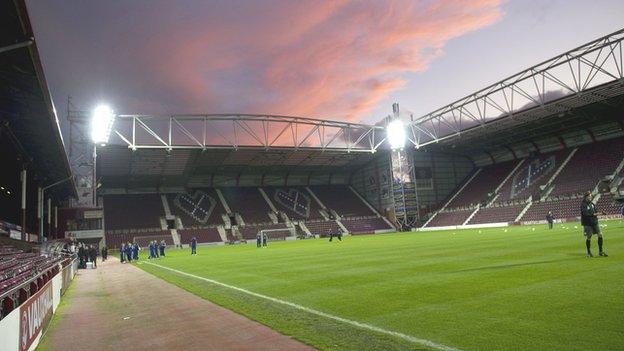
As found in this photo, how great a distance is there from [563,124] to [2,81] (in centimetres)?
5774

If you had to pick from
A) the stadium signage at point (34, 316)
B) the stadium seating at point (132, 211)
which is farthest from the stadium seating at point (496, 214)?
the stadium signage at point (34, 316)

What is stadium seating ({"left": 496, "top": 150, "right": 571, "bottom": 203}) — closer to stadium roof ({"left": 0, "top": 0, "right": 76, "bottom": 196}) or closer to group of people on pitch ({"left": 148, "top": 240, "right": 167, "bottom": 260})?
group of people on pitch ({"left": 148, "top": 240, "right": 167, "bottom": 260})

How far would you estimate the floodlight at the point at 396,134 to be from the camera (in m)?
58.4

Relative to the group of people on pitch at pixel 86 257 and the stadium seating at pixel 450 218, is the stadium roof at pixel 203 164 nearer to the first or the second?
the stadium seating at pixel 450 218

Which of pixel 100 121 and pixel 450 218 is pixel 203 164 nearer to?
pixel 100 121

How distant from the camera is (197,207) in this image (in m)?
67.2

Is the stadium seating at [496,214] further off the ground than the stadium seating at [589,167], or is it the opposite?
the stadium seating at [589,167]

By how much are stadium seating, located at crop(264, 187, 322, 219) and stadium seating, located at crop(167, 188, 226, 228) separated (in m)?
9.77

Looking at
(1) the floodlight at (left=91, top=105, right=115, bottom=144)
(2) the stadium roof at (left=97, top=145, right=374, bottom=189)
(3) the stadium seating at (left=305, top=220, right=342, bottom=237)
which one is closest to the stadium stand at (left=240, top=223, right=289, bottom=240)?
(3) the stadium seating at (left=305, top=220, right=342, bottom=237)

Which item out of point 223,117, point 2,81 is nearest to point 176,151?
point 223,117

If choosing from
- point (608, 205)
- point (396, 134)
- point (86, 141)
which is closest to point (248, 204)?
point (396, 134)

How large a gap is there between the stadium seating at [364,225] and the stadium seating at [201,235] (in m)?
21.0

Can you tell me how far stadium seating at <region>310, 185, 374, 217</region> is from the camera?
73562mm

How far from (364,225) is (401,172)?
45.9 ft
